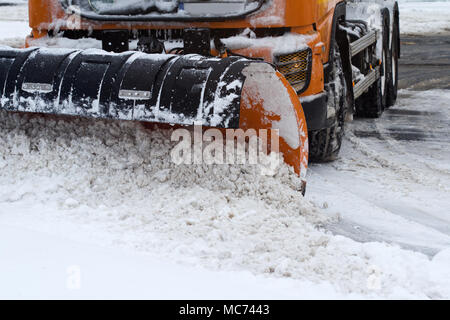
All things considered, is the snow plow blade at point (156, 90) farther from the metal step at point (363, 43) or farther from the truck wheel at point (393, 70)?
the truck wheel at point (393, 70)

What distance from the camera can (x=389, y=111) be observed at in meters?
7.00

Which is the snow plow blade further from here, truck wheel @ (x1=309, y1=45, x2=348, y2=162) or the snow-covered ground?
truck wheel @ (x1=309, y1=45, x2=348, y2=162)

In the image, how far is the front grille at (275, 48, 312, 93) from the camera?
3748mm

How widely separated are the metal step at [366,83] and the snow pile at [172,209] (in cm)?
186

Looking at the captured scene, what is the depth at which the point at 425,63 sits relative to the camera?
35.7 ft

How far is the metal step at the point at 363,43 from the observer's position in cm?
491

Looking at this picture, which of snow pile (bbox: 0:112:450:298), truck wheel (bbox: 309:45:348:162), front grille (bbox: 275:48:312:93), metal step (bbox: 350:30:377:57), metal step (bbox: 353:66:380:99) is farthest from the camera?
metal step (bbox: 353:66:380:99)

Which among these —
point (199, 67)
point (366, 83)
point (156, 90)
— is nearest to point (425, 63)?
point (366, 83)

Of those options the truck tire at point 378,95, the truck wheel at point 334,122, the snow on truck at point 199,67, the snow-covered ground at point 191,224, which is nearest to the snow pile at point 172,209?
the snow-covered ground at point 191,224

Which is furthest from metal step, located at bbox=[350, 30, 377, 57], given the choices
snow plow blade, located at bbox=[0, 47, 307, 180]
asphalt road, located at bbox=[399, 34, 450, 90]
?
asphalt road, located at bbox=[399, 34, 450, 90]

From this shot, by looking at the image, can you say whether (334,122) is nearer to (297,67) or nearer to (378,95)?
(297,67)

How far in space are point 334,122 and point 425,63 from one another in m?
7.39
